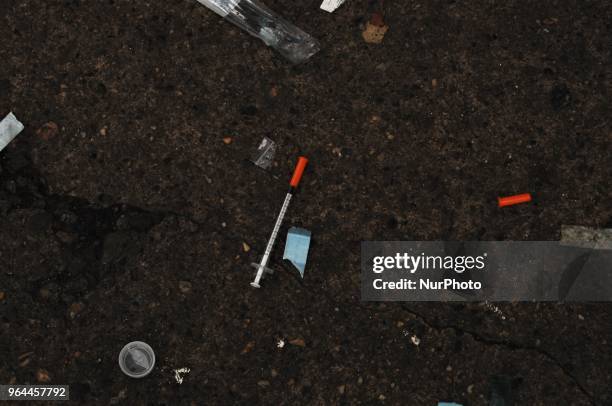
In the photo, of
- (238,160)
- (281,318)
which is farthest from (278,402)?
(238,160)

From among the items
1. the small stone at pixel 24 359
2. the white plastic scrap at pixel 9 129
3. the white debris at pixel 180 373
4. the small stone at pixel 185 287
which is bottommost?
the small stone at pixel 24 359

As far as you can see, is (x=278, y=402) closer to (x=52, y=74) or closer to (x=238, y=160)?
(x=238, y=160)

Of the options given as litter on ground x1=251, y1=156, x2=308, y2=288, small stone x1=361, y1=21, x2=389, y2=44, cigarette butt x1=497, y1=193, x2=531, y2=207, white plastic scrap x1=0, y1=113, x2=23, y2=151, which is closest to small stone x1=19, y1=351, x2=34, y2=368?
white plastic scrap x1=0, y1=113, x2=23, y2=151

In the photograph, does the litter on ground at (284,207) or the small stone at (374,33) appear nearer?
the litter on ground at (284,207)

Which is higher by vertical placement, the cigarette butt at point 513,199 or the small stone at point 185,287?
the cigarette butt at point 513,199

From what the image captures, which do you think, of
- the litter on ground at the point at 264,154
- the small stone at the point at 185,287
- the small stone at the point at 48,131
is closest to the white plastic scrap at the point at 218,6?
the litter on ground at the point at 264,154

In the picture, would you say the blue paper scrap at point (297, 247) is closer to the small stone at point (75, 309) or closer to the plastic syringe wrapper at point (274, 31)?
the plastic syringe wrapper at point (274, 31)

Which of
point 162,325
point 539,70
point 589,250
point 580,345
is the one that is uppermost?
point 539,70
